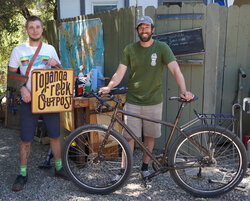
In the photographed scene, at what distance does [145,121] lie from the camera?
343 centimetres

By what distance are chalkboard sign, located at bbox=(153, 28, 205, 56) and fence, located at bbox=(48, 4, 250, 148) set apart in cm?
7

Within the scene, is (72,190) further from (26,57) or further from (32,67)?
(26,57)

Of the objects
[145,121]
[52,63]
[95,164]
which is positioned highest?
[52,63]

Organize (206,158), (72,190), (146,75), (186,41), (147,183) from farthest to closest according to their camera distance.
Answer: (186,41)
(147,183)
(72,190)
(146,75)
(206,158)

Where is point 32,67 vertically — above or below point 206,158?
above

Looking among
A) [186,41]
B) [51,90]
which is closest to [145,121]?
[51,90]

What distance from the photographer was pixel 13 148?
4984mm

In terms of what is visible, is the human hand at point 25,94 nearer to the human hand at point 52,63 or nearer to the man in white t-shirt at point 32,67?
the man in white t-shirt at point 32,67

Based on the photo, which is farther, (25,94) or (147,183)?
(147,183)

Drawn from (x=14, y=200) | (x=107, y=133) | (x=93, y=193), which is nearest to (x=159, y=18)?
(x=107, y=133)

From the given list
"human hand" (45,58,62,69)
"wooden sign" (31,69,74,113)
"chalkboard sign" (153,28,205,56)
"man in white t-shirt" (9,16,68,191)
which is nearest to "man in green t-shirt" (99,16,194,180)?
"wooden sign" (31,69,74,113)

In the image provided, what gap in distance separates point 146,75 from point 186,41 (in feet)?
4.31

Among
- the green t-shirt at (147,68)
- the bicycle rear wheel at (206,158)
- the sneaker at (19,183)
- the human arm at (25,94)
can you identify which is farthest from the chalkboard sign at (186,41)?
the sneaker at (19,183)

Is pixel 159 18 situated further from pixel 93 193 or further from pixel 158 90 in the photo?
pixel 93 193
